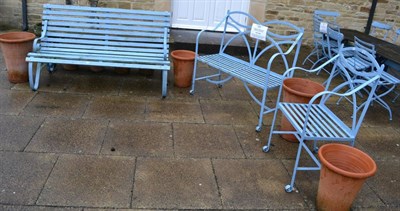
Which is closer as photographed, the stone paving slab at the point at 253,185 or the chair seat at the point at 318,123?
the stone paving slab at the point at 253,185

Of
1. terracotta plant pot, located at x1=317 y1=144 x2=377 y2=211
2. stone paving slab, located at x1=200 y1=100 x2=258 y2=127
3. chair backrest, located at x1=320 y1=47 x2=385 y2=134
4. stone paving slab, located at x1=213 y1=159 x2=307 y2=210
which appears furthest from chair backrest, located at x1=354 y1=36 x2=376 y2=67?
stone paving slab, located at x1=213 y1=159 x2=307 y2=210

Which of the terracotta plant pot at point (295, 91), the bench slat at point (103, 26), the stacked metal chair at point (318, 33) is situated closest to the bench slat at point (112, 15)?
the bench slat at point (103, 26)

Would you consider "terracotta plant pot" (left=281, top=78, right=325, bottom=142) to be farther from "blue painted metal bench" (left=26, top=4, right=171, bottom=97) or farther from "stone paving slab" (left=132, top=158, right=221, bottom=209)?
"blue painted metal bench" (left=26, top=4, right=171, bottom=97)

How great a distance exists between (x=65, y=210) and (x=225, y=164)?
1361mm

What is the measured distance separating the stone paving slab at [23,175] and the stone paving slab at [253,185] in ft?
4.53

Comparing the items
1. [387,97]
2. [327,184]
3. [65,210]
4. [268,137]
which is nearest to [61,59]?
[65,210]

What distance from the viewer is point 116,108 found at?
4.04 metres

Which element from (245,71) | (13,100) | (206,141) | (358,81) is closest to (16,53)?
(13,100)

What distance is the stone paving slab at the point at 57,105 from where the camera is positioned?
3.79 metres

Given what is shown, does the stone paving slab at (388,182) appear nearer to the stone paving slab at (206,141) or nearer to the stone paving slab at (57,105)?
the stone paving slab at (206,141)

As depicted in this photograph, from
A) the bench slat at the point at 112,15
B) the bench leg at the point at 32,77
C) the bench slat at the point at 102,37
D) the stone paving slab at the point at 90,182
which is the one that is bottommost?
the stone paving slab at the point at 90,182

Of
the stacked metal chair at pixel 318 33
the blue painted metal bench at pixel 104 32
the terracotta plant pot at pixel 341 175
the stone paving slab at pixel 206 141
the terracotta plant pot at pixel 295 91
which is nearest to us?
the terracotta plant pot at pixel 341 175

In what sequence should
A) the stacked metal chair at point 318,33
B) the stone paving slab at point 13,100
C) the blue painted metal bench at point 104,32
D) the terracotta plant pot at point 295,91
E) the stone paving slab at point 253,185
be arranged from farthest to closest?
the stacked metal chair at point 318,33 → the blue painted metal bench at point 104,32 → the stone paving slab at point 13,100 → the terracotta plant pot at point 295,91 → the stone paving slab at point 253,185

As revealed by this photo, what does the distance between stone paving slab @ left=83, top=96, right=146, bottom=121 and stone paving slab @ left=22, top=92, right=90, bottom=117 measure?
0.11 meters
